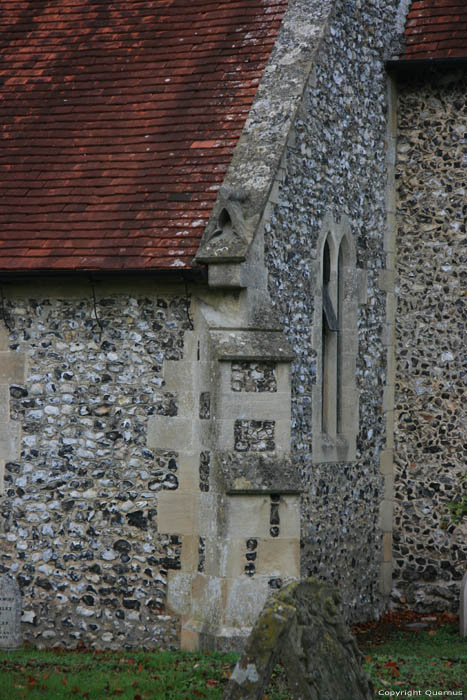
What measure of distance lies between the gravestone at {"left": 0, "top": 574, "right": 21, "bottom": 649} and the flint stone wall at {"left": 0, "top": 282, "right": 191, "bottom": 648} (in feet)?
0.25

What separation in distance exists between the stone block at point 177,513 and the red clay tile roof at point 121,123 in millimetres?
2174

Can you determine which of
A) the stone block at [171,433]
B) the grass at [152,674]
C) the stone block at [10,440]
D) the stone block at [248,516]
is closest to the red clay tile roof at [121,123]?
the stone block at [171,433]

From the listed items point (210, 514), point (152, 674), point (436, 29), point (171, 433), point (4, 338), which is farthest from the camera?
point (436, 29)

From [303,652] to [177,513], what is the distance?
3.84 metres

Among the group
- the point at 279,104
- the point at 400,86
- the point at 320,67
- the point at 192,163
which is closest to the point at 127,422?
the point at 192,163

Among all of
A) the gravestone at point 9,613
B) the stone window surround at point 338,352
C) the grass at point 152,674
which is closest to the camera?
the grass at point 152,674

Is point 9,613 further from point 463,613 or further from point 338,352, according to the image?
point 463,613

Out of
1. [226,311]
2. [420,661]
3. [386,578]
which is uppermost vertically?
[226,311]

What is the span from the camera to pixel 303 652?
23.3 feet

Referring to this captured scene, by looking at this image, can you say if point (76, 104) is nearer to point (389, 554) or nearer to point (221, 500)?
point (221, 500)

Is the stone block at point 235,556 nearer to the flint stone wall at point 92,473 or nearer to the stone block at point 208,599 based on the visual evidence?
the stone block at point 208,599

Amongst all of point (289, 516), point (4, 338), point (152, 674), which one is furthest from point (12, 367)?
point (152, 674)

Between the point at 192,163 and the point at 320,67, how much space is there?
1.81 meters

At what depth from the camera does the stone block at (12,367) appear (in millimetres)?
11344
